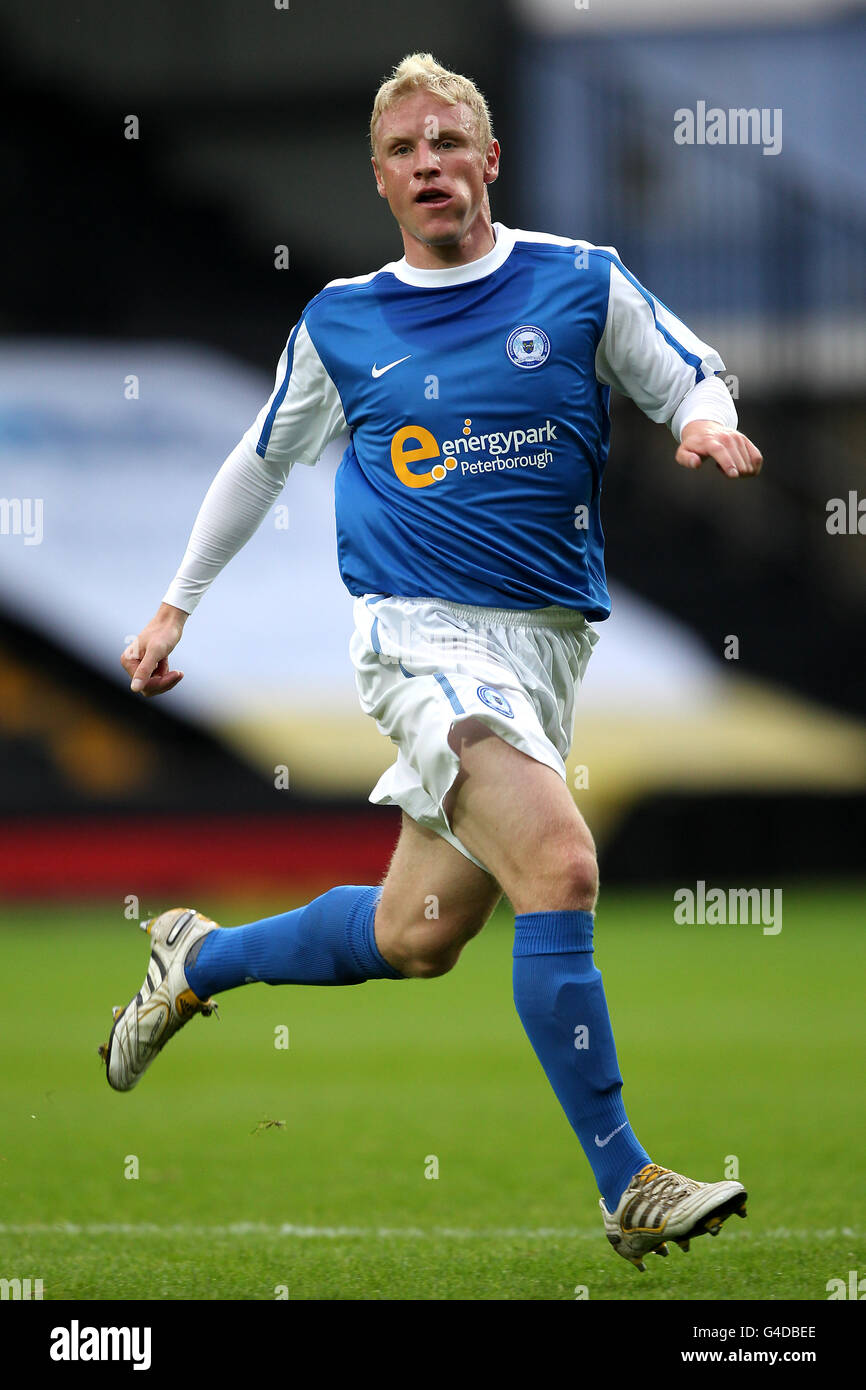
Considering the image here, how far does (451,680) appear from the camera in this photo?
12.1ft

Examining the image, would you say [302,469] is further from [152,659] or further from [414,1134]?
[152,659]

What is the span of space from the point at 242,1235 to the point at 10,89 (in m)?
14.3

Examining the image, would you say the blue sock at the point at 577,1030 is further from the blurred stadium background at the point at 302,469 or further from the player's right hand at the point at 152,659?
the blurred stadium background at the point at 302,469

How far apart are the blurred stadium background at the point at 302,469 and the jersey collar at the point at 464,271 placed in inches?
369

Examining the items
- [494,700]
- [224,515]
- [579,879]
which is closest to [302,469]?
[224,515]

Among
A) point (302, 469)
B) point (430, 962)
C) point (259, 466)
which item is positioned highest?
point (302, 469)

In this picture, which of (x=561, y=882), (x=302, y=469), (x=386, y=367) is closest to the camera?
(x=561, y=882)

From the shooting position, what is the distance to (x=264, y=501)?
4387 millimetres

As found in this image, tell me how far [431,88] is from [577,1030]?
200 cm

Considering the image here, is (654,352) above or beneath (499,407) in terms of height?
above

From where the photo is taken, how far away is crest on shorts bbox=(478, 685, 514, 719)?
3.62 m

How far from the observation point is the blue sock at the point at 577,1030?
11.3 ft

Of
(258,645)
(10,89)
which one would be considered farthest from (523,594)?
(10,89)
